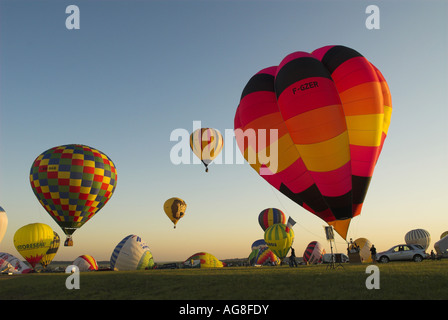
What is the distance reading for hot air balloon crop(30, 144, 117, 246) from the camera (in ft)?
104

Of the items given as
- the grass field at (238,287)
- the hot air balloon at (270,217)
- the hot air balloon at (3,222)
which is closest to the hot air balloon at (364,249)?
the hot air balloon at (270,217)

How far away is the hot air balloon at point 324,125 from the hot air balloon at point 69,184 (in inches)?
737

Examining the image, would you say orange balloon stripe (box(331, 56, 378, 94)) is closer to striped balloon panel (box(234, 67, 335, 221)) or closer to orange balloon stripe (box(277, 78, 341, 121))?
orange balloon stripe (box(277, 78, 341, 121))

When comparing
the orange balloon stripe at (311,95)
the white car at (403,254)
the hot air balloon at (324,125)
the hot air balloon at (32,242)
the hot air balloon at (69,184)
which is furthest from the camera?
the hot air balloon at (32,242)

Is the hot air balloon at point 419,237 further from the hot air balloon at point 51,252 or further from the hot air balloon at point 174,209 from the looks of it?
the hot air balloon at point 51,252

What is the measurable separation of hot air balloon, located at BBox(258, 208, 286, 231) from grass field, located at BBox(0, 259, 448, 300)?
49196 mm

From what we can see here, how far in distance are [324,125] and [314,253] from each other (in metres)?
49.3

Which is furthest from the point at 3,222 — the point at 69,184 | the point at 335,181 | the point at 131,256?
the point at 335,181

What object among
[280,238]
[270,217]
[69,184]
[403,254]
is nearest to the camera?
[403,254]

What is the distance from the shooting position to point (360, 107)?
19.3m

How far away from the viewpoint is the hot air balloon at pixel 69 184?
31.6 metres

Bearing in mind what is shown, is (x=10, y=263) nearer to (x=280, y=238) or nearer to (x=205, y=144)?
(x=205, y=144)

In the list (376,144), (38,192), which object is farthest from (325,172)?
(38,192)
